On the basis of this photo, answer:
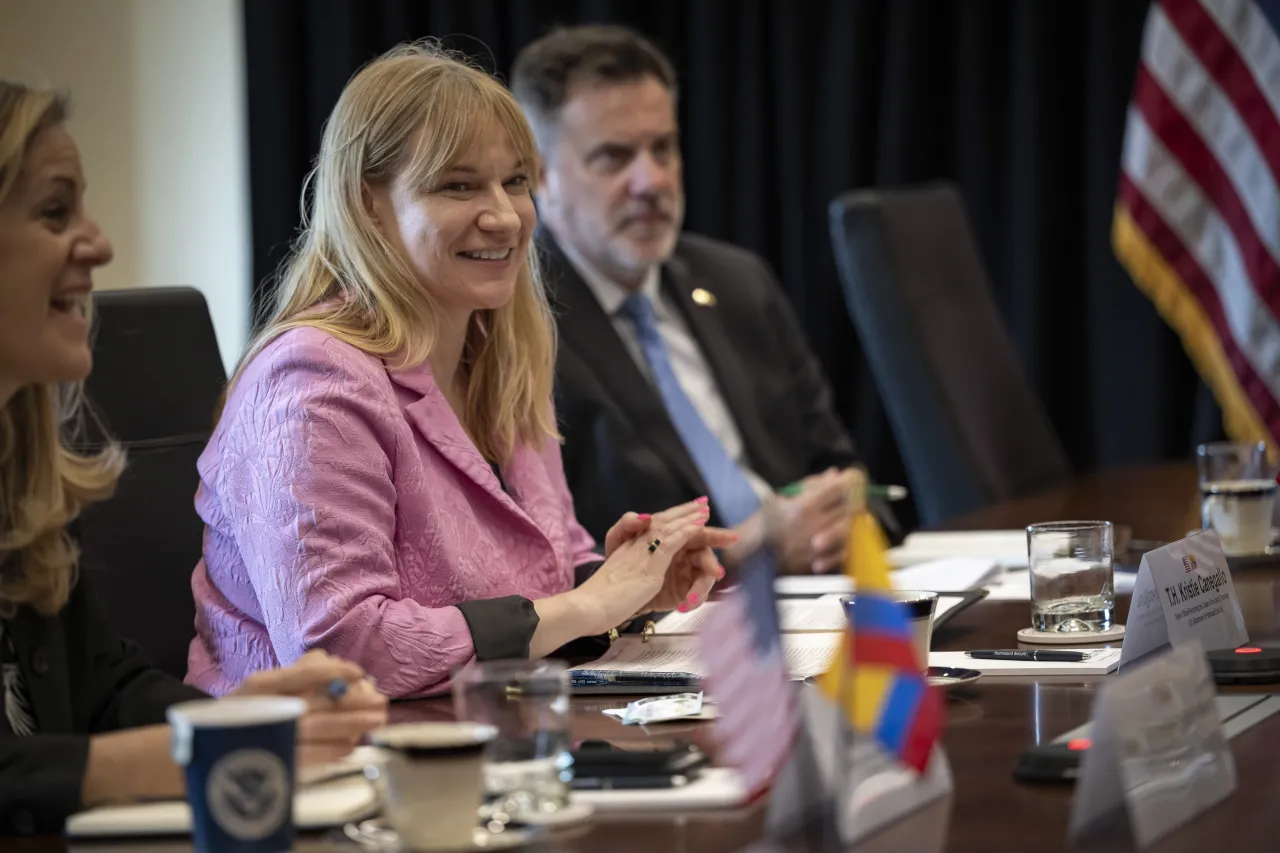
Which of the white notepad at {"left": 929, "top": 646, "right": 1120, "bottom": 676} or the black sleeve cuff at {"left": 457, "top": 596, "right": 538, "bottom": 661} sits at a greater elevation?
the black sleeve cuff at {"left": 457, "top": 596, "right": 538, "bottom": 661}

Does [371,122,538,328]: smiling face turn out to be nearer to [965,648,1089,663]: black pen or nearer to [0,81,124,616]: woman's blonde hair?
[0,81,124,616]: woman's blonde hair

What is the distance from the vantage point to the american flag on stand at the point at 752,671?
1076mm

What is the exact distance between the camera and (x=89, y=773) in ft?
4.05

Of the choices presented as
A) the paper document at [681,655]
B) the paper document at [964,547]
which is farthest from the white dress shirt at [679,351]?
the paper document at [681,655]

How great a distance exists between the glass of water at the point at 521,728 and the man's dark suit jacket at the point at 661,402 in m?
1.65

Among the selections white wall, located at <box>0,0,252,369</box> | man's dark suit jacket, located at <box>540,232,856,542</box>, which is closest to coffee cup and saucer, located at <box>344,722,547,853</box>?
man's dark suit jacket, located at <box>540,232,856,542</box>

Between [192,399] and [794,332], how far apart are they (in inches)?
61.9

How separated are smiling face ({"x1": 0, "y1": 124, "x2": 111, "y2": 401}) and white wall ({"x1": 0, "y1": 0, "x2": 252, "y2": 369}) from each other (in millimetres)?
3048

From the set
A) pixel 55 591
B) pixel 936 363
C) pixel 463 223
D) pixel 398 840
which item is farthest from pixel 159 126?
pixel 398 840

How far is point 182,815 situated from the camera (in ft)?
3.83

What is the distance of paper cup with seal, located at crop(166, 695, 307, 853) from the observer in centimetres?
Result: 99

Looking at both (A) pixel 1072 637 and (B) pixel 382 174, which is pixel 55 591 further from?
(A) pixel 1072 637

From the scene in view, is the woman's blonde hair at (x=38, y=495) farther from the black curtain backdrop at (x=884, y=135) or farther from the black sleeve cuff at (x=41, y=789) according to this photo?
the black curtain backdrop at (x=884, y=135)

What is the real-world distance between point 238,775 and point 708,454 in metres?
2.14
